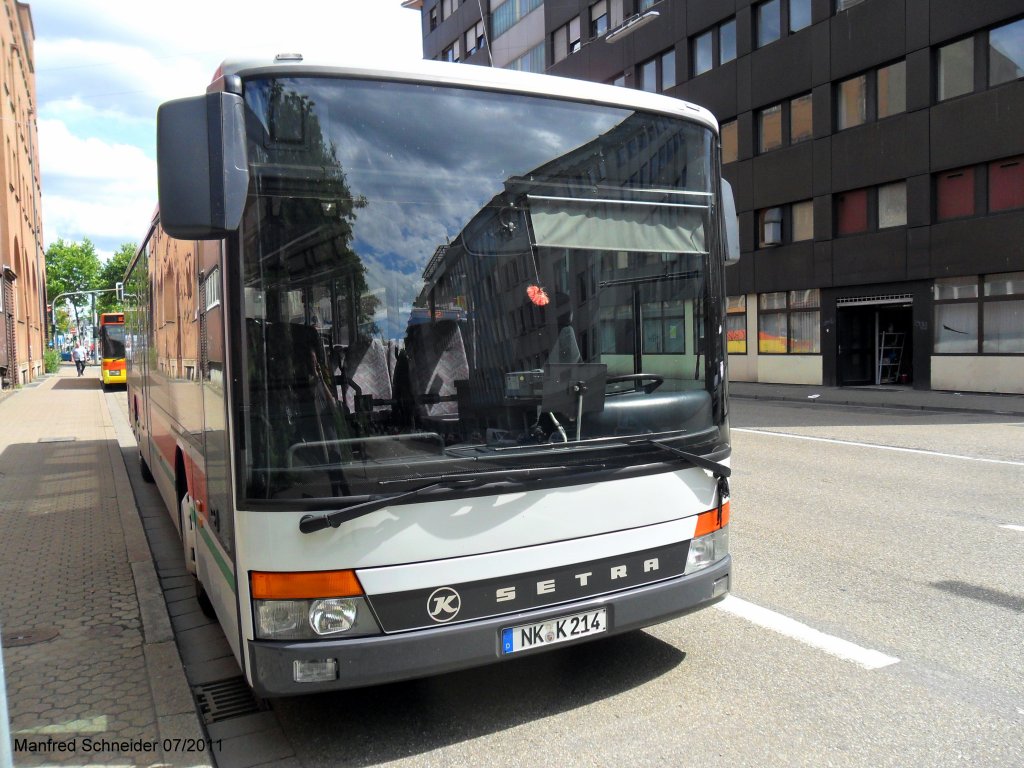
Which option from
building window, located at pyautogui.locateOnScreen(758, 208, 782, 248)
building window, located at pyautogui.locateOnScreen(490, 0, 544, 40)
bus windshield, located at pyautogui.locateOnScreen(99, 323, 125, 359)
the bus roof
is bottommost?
bus windshield, located at pyautogui.locateOnScreen(99, 323, 125, 359)

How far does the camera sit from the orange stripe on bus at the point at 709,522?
4.04 meters

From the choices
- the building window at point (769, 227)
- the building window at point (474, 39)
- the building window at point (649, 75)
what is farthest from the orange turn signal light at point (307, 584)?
the building window at point (474, 39)

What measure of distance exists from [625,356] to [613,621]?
118cm

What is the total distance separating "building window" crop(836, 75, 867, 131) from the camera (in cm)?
2358

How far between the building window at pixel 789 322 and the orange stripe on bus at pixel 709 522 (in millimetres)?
22654

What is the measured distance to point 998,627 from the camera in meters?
4.77

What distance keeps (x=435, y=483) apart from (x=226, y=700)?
174 centimetres

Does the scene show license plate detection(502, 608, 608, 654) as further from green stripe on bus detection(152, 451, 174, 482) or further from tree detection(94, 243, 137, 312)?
tree detection(94, 243, 137, 312)

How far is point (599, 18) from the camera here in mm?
34344

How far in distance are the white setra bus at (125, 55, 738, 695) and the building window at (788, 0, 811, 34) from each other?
78.4ft

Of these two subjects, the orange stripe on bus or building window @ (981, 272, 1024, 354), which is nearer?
the orange stripe on bus

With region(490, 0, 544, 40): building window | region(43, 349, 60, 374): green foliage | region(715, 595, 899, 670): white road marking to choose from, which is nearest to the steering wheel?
region(715, 595, 899, 670): white road marking

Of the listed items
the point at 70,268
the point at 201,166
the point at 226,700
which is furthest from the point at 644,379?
the point at 70,268

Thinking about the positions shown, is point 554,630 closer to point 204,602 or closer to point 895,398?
point 204,602
